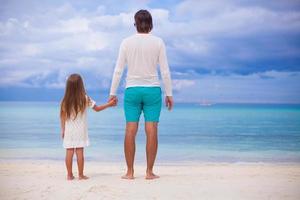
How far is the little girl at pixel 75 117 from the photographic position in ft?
13.2

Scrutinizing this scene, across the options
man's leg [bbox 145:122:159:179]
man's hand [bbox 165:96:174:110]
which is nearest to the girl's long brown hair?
man's leg [bbox 145:122:159:179]

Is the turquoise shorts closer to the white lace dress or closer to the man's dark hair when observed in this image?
the white lace dress

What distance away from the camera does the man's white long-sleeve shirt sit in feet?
12.9

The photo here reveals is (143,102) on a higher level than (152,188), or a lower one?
higher

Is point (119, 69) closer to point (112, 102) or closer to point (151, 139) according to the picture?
point (112, 102)

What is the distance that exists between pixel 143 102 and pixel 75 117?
580 mm

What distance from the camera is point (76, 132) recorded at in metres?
4.04

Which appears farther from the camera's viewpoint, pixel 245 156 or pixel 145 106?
pixel 245 156

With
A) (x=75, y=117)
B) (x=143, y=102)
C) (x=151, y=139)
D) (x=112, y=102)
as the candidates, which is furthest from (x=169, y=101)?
(x=75, y=117)

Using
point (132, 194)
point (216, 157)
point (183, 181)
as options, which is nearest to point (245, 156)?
point (216, 157)

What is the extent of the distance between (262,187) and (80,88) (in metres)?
1.65

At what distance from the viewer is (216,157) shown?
8188 millimetres

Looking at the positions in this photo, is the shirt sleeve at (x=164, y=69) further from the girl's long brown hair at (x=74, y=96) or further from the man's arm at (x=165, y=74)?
the girl's long brown hair at (x=74, y=96)

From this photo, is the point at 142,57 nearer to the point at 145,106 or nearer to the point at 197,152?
the point at 145,106
